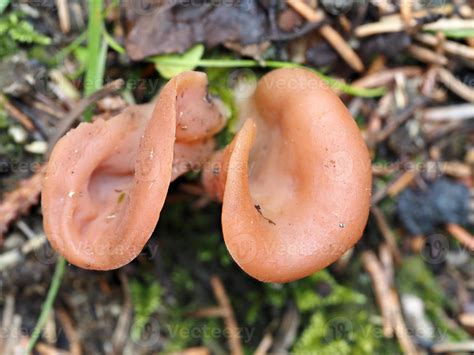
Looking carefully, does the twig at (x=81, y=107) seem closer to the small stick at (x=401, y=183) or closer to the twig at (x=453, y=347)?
the small stick at (x=401, y=183)

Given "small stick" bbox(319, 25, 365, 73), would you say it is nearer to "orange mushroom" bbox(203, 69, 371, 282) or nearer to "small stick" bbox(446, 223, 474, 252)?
"orange mushroom" bbox(203, 69, 371, 282)

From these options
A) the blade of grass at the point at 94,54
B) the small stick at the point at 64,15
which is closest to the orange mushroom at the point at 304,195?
the blade of grass at the point at 94,54

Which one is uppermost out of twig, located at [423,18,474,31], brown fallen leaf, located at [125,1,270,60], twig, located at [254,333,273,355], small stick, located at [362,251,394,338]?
brown fallen leaf, located at [125,1,270,60]

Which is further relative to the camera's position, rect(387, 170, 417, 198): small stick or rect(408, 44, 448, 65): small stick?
rect(387, 170, 417, 198): small stick

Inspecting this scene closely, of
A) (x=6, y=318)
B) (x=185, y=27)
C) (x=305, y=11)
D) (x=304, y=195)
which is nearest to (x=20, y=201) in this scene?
(x=6, y=318)

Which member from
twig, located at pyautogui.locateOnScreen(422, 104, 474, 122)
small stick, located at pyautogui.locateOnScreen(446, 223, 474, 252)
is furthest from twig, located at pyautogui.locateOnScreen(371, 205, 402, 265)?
twig, located at pyautogui.locateOnScreen(422, 104, 474, 122)

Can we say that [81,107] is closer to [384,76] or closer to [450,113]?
[384,76]

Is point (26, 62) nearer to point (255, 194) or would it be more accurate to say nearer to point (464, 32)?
point (255, 194)
